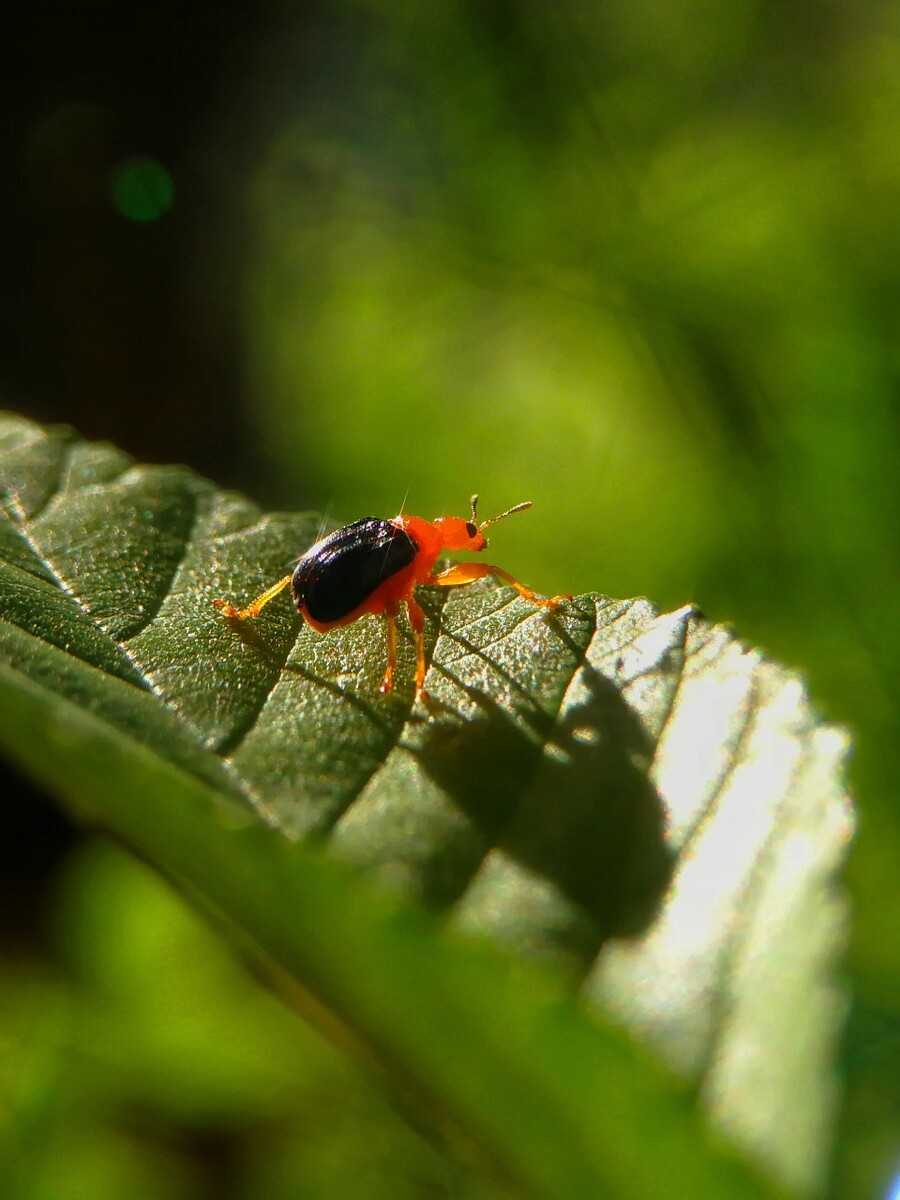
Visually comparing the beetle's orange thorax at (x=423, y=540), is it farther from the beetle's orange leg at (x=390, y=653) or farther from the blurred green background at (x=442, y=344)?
the blurred green background at (x=442, y=344)

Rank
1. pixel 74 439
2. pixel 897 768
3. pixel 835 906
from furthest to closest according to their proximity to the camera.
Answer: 1. pixel 897 768
2. pixel 74 439
3. pixel 835 906

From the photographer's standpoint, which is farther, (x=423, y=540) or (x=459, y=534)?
(x=459, y=534)

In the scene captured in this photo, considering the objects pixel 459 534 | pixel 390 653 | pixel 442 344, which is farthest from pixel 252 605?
pixel 442 344

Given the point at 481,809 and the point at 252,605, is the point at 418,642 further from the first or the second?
the point at 481,809

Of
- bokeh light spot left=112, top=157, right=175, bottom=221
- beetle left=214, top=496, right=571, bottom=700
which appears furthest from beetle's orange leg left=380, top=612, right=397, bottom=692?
bokeh light spot left=112, top=157, right=175, bottom=221

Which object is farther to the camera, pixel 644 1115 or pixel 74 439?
pixel 74 439

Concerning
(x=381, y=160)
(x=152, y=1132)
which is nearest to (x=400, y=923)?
(x=152, y=1132)

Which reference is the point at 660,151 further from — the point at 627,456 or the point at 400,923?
the point at 400,923
